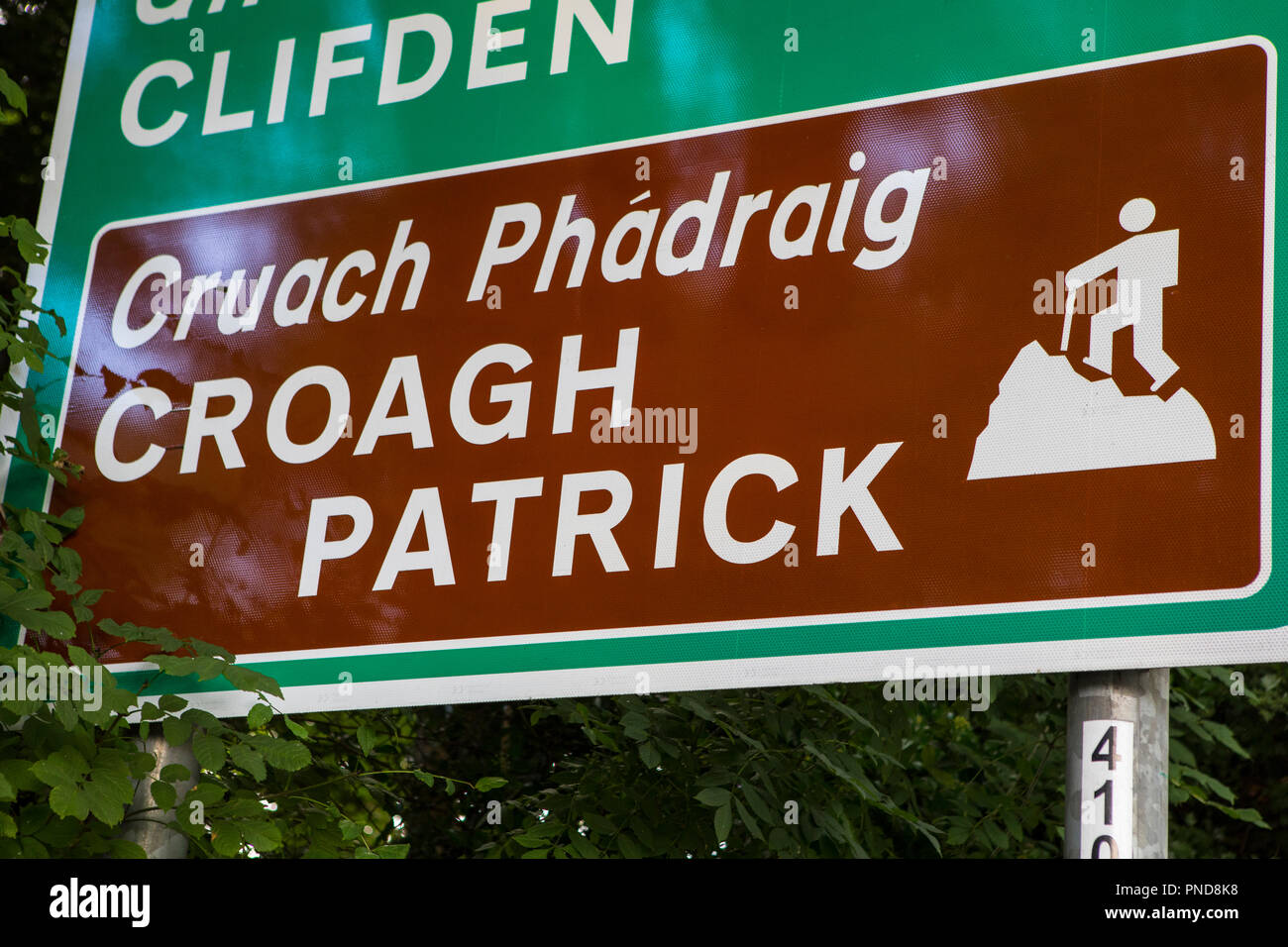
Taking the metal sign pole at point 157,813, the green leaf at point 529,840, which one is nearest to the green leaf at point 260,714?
the metal sign pole at point 157,813

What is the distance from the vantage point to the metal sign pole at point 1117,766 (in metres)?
3.16

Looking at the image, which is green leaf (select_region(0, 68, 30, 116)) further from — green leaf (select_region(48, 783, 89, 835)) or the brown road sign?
green leaf (select_region(48, 783, 89, 835))

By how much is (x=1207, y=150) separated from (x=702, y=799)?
7.76ft

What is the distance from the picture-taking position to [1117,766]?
3.22 m

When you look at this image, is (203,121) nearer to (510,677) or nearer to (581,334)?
(581,334)

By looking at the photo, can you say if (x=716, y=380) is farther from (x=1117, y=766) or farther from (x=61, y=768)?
(x=61, y=768)

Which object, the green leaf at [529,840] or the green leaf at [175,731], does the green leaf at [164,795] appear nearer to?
the green leaf at [175,731]

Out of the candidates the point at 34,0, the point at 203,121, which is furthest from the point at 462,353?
the point at 34,0

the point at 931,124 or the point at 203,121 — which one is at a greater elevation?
the point at 203,121

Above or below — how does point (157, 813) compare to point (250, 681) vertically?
below

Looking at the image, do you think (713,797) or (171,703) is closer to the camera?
(171,703)

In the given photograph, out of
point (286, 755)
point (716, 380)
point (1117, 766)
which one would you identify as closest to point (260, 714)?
point (286, 755)

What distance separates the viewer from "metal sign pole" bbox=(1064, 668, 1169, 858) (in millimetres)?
3162

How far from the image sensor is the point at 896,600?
354 centimetres
